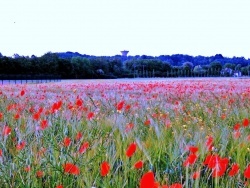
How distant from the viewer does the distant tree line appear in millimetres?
72125

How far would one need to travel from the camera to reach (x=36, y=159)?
7.06 feet

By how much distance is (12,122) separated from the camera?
3693 millimetres

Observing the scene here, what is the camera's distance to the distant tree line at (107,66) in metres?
72.1

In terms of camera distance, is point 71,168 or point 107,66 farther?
point 107,66

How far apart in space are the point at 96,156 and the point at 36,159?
31cm

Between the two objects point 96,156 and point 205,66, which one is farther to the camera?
point 205,66

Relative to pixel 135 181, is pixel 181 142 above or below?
above

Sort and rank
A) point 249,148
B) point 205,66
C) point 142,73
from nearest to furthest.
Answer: point 249,148 → point 142,73 → point 205,66

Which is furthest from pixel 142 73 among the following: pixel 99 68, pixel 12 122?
pixel 12 122

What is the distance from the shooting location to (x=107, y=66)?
319 feet

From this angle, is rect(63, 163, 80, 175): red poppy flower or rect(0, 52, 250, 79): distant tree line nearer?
rect(63, 163, 80, 175): red poppy flower

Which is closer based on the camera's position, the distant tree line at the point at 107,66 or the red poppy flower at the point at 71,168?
the red poppy flower at the point at 71,168

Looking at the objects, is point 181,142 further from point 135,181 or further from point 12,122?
point 12,122

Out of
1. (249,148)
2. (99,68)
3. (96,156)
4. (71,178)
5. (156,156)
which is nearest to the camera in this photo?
(71,178)
